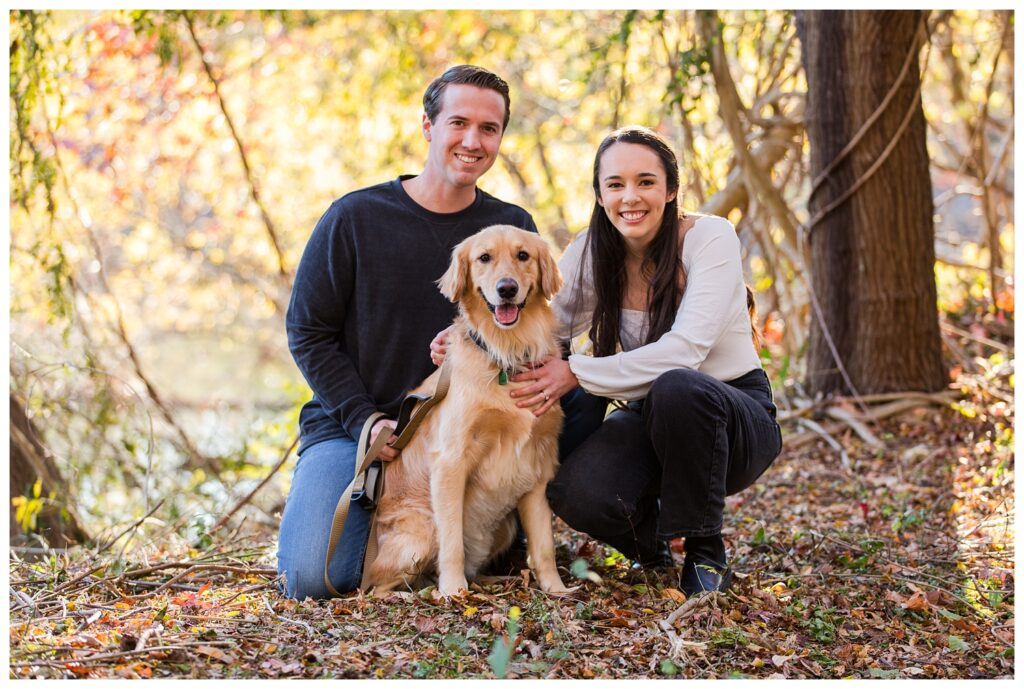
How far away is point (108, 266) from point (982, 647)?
1011cm

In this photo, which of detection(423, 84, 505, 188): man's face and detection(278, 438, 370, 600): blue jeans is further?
detection(423, 84, 505, 188): man's face

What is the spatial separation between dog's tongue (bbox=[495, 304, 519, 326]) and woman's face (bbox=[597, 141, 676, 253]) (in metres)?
0.47

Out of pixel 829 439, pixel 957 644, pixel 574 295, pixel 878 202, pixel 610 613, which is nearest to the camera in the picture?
pixel 957 644

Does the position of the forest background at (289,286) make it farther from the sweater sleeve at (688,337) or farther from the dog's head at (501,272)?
the dog's head at (501,272)

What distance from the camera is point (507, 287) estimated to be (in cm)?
304

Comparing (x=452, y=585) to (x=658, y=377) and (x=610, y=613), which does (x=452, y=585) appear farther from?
(x=658, y=377)

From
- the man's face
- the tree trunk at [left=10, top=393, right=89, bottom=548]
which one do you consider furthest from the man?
the tree trunk at [left=10, top=393, right=89, bottom=548]

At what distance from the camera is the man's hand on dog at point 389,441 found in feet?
10.6

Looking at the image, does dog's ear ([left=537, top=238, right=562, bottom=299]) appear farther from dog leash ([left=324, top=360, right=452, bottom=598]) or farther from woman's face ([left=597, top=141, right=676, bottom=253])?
dog leash ([left=324, top=360, right=452, bottom=598])

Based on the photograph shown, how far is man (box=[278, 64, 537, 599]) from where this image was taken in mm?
3336

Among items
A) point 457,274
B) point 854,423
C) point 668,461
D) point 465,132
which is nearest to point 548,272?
point 457,274

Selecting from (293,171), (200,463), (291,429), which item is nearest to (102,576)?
(200,463)

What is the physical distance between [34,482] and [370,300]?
208cm

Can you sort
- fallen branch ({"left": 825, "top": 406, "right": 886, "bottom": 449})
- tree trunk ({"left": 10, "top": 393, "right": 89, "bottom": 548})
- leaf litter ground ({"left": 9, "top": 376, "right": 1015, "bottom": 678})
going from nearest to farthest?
1. leaf litter ground ({"left": 9, "top": 376, "right": 1015, "bottom": 678})
2. tree trunk ({"left": 10, "top": 393, "right": 89, "bottom": 548})
3. fallen branch ({"left": 825, "top": 406, "right": 886, "bottom": 449})
